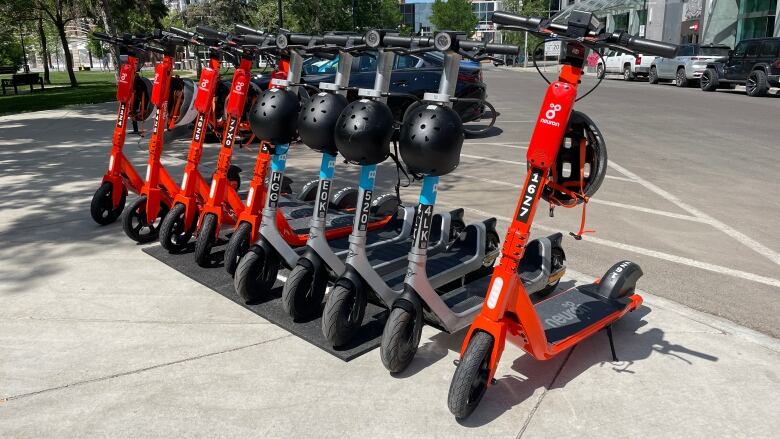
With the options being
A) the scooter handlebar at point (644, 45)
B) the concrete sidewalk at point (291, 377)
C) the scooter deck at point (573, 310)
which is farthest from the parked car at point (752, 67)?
the scooter handlebar at point (644, 45)

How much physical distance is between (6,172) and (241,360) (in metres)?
6.82

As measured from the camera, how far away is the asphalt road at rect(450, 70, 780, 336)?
4758mm

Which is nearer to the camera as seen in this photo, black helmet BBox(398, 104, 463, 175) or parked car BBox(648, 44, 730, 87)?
black helmet BBox(398, 104, 463, 175)

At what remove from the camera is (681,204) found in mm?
7176

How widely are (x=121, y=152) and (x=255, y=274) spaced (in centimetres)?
264

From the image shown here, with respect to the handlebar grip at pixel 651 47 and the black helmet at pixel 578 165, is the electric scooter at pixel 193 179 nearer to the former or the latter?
the black helmet at pixel 578 165

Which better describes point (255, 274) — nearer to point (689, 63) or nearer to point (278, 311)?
point (278, 311)

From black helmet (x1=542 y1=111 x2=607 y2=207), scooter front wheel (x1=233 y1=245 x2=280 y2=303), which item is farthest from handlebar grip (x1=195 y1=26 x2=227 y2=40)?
black helmet (x1=542 y1=111 x2=607 y2=207)

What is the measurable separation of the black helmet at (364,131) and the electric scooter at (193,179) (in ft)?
6.80

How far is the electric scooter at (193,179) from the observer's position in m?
5.02

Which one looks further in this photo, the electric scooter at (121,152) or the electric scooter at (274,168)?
the electric scooter at (121,152)

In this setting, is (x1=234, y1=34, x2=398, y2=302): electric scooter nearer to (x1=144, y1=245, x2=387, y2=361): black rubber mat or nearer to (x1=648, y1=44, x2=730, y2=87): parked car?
(x1=144, y1=245, x2=387, y2=361): black rubber mat

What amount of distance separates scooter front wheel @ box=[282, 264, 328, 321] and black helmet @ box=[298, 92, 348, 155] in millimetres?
783

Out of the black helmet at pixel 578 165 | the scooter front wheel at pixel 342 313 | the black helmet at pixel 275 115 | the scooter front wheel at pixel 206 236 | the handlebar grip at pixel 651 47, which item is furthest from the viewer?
the scooter front wheel at pixel 206 236
